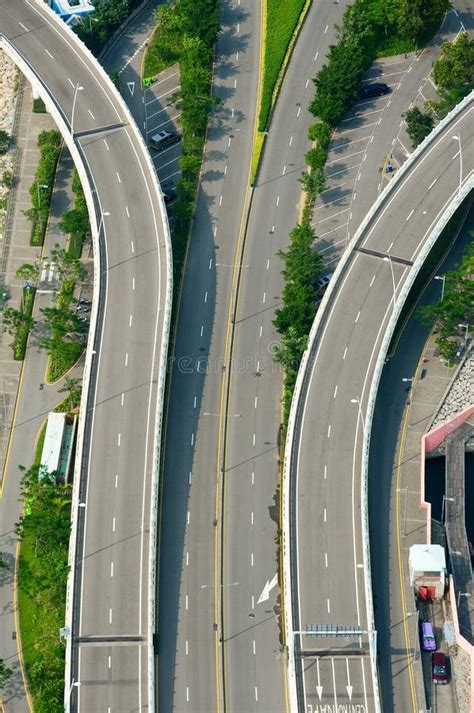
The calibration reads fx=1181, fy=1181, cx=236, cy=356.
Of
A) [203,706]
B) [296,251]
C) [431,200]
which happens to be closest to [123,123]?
[296,251]

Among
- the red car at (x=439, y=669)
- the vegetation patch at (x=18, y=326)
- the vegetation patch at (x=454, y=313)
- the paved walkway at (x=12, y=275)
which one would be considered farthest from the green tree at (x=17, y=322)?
the red car at (x=439, y=669)

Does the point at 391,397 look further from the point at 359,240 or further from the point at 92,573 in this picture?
the point at 92,573

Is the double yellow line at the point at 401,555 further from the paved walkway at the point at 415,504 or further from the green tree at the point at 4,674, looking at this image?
the green tree at the point at 4,674

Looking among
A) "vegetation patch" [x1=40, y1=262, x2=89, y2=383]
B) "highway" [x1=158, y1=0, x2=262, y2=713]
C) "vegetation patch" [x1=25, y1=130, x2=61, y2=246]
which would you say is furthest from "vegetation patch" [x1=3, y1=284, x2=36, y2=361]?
"highway" [x1=158, y1=0, x2=262, y2=713]

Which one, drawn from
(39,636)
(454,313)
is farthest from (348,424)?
(39,636)

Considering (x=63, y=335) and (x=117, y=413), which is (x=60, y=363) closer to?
(x=63, y=335)

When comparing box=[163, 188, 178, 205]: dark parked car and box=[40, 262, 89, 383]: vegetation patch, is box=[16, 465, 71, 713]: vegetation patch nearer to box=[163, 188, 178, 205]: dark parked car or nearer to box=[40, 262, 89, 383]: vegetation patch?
box=[40, 262, 89, 383]: vegetation patch

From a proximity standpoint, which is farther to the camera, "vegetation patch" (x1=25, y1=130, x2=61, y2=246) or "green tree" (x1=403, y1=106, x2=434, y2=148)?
"green tree" (x1=403, y1=106, x2=434, y2=148)
